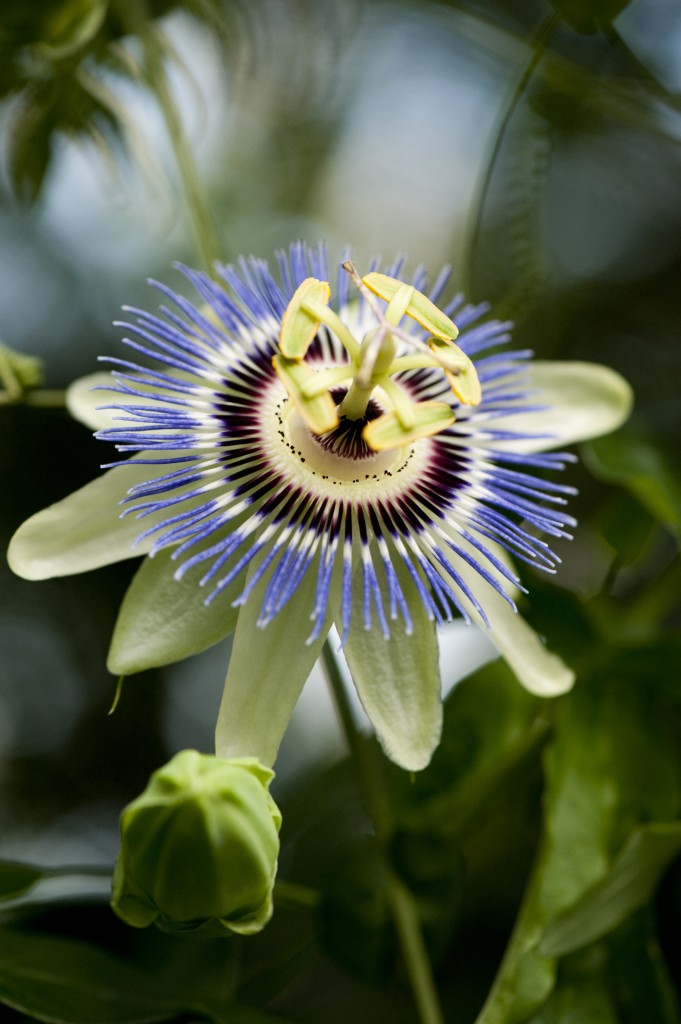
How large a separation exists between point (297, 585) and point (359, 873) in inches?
18.2

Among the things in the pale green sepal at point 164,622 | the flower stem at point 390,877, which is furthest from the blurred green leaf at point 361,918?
the pale green sepal at point 164,622

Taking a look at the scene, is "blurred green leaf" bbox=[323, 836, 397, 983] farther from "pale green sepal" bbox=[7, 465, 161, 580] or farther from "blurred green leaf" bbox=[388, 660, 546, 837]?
"pale green sepal" bbox=[7, 465, 161, 580]

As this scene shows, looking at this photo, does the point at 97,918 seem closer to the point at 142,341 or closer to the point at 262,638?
the point at 262,638

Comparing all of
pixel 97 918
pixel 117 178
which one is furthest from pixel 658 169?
pixel 97 918

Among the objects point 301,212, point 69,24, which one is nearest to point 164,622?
point 69,24

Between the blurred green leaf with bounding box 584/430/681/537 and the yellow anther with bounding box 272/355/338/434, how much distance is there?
1.43ft

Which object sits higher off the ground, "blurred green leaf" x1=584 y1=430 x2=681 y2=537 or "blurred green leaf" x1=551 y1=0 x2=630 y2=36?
"blurred green leaf" x1=551 y1=0 x2=630 y2=36

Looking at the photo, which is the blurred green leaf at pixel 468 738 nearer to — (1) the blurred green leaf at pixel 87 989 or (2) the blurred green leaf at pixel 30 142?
(1) the blurred green leaf at pixel 87 989

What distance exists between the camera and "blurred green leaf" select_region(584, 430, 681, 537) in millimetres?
1416

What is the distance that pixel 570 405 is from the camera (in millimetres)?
1376

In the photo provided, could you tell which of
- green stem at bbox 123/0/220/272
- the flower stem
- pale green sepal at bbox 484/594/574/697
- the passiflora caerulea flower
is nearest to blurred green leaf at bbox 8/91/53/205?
green stem at bbox 123/0/220/272

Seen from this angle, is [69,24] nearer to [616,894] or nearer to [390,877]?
[390,877]

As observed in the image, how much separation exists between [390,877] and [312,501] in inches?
18.2

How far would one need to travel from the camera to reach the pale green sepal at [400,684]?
1.08 metres
